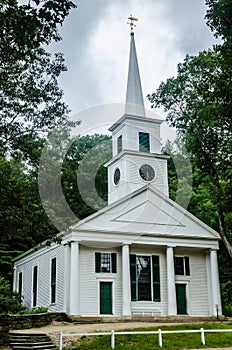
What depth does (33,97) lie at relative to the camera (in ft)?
51.3

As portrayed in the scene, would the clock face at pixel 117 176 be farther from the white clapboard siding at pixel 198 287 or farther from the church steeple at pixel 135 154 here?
the white clapboard siding at pixel 198 287

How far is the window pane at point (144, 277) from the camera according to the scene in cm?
2389

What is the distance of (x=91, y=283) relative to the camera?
907 inches

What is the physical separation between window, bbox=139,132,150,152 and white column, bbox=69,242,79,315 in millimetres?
8233

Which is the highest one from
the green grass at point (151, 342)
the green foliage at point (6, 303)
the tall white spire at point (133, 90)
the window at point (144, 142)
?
the tall white spire at point (133, 90)

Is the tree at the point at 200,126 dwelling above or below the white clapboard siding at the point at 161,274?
above

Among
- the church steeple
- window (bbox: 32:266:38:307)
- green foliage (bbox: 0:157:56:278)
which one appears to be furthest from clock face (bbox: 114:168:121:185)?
green foliage (bbox: 0:157:56:278)

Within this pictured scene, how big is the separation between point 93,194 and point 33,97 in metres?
25.3

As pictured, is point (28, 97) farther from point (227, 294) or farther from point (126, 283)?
point (227, 294)

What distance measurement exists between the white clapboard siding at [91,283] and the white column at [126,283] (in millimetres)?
855

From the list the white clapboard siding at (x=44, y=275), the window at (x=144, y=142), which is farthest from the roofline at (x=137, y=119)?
the white clapboard siding at (x=44, y=275)

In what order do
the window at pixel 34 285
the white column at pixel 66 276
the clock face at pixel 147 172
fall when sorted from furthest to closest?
the clock face at pixel 147 172 → the window at pixel 34 285 → the white column at pixel 66 276

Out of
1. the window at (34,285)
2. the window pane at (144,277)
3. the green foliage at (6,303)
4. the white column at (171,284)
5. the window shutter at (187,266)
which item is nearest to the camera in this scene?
the green foliage at (6,303)

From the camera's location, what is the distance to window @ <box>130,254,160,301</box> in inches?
936
